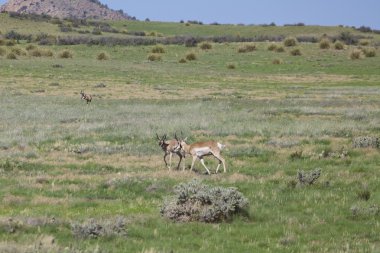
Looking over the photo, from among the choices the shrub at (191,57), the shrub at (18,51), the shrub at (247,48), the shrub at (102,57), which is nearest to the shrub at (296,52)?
the shrub at (247,48)

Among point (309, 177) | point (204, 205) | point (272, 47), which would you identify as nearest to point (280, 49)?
point (272, 47)

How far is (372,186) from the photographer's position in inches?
607

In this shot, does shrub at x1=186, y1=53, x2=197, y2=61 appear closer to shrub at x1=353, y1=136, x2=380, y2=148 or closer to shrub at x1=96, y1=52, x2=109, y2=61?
shrub at x1=96, y1=52, x2=109, y2=61

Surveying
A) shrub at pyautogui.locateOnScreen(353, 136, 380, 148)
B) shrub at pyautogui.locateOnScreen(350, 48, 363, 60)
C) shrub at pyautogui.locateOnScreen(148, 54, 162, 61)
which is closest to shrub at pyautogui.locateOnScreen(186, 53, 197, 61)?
shrub at pyautogui.locateOnScreen(148, 54, 162, 61)

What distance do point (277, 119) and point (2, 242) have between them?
75.2 feet

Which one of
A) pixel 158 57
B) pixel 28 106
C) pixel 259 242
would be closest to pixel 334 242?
pixel 259 242

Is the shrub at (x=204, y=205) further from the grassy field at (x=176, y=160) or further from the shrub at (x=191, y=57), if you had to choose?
the shrub at (x=191, y=57)

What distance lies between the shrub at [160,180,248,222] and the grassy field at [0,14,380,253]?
29 centimetres

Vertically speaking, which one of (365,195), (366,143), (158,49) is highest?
(365,195)

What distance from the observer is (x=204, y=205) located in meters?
12.6

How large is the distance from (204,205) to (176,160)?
7.69m

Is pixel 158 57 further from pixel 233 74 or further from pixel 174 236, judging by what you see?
pixel 174 236

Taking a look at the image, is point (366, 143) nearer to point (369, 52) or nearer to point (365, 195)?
point (365, 195)

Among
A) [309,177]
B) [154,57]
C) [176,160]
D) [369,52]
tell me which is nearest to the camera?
[309,177]
